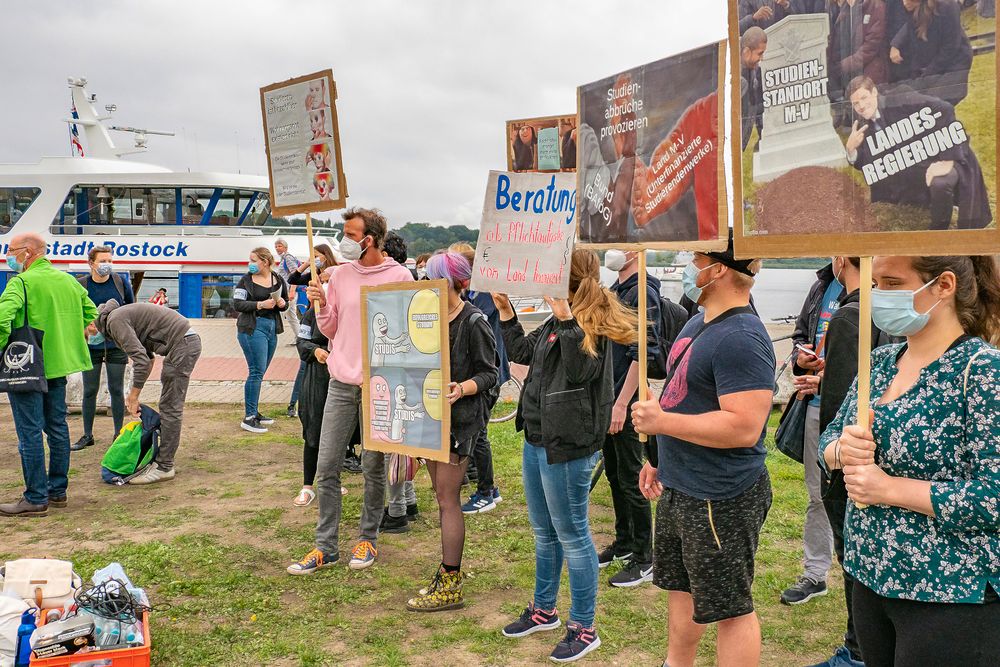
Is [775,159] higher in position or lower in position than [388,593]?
higher

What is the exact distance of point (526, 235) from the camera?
353cm

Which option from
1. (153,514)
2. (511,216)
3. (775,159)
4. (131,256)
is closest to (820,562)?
(511,216)

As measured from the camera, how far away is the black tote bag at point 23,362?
221 inches

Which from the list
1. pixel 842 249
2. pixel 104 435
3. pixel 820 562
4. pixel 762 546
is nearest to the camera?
pixel 842 249

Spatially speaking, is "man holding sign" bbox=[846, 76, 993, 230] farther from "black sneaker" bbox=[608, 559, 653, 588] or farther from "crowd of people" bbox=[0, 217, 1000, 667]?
"black sneaker" bbox=[608, 559, 653, 588]

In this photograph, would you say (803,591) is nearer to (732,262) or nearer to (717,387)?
(717,387)

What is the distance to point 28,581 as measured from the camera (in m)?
3.71

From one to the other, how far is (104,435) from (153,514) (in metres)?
3.13

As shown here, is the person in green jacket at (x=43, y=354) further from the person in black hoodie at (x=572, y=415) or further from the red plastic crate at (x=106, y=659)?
the person in black hoodie at (x=572, y=415)

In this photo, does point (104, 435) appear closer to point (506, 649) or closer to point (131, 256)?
point (506, 649)

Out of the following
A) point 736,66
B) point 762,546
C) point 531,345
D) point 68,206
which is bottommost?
point 762,546

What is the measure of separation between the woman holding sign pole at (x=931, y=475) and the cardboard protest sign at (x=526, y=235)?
147 cm

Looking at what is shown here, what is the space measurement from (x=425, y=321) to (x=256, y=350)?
4.94m

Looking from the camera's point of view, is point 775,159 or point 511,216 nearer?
point 775,159
